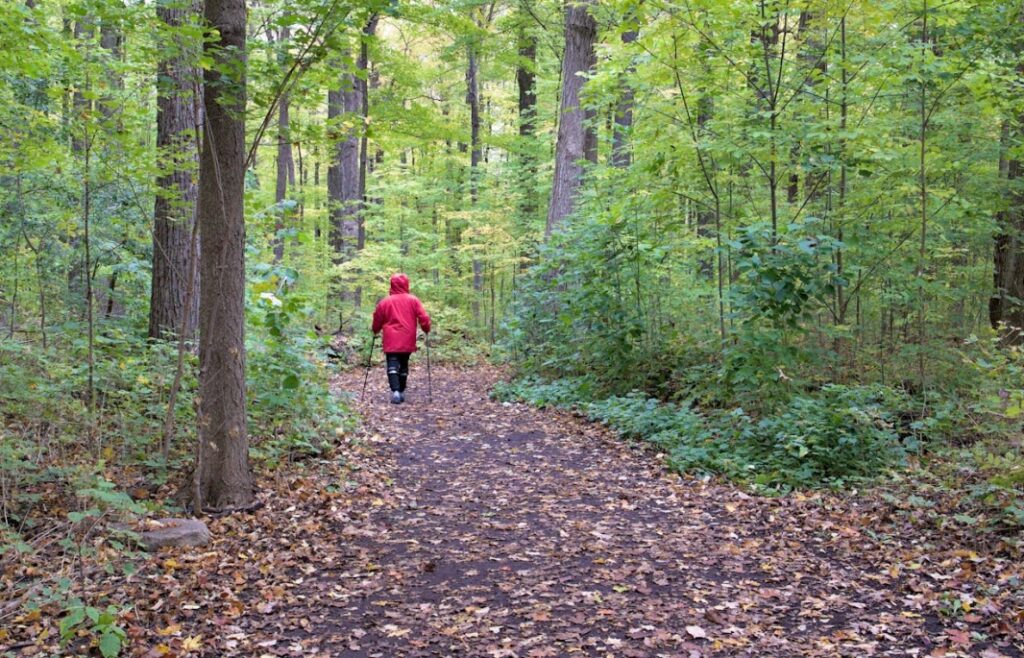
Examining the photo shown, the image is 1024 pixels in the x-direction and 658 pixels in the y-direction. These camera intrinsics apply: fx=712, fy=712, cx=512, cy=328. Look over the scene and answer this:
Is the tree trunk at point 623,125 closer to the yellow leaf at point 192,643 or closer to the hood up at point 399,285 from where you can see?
the hood up at point 399,285

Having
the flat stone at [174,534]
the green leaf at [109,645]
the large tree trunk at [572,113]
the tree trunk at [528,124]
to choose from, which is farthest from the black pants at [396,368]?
the tree trunk at [528,124]

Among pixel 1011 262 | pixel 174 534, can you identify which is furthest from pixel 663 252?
pixel 174 534

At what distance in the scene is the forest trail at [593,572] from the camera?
149 inches

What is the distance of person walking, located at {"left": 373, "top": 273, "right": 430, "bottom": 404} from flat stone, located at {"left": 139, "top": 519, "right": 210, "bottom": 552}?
5.91 m

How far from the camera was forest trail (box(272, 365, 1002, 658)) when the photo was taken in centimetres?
378

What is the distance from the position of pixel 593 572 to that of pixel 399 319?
278 inches

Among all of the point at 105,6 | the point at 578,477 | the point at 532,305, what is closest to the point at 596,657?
the point at 578,477

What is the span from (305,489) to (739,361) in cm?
449

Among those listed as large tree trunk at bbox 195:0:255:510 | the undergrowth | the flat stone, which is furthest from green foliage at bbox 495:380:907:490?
the flat stone

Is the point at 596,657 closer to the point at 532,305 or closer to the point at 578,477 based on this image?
the point at 578,477

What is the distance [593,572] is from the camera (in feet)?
15.3

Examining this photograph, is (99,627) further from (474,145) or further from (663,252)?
(474,145)

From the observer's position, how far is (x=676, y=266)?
11.5 meters

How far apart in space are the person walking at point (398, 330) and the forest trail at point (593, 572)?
362 cm
